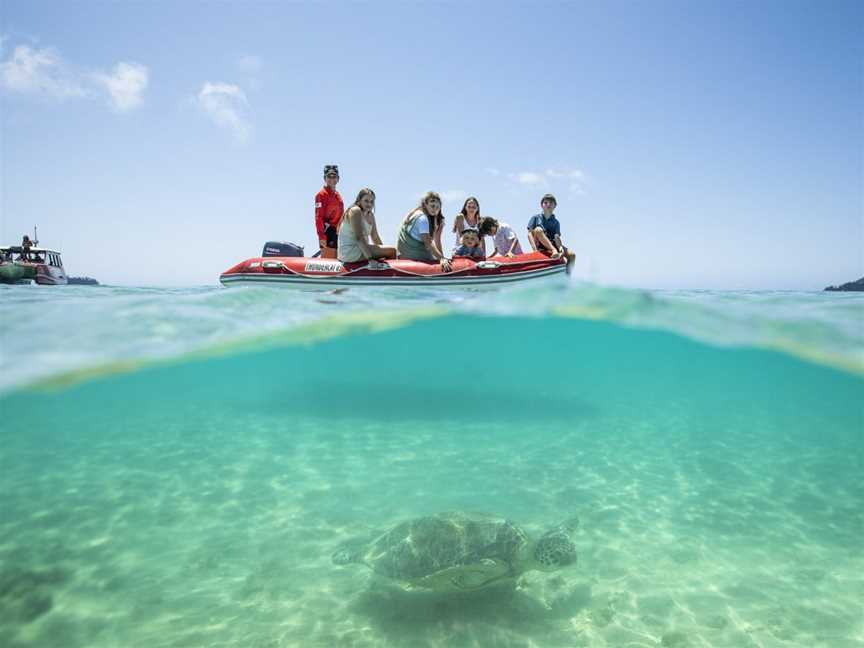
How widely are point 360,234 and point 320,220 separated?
1845 mm

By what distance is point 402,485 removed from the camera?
10.2m

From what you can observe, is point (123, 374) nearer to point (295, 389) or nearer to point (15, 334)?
point (15, 334)

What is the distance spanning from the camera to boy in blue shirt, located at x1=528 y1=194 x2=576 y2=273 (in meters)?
11.1

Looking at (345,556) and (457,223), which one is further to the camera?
(457,223)

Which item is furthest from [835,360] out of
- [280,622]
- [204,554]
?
[204,554]

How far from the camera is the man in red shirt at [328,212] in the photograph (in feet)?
35.7

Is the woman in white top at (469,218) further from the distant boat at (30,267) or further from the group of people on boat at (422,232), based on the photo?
the distant boat at (30,267)

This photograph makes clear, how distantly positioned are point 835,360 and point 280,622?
12.0 metres

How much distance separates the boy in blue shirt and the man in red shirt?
451 centimetres

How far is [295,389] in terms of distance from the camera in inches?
952

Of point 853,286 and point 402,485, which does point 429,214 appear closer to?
point 402,485

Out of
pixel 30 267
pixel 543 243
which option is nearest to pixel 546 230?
pixel 543 243

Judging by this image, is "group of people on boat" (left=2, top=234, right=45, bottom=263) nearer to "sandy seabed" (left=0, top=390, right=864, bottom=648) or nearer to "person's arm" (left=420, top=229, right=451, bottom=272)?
"sandy seabed" (left=0, top=390, right=864, bottom=648)

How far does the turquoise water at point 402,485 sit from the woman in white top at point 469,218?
141 cm
